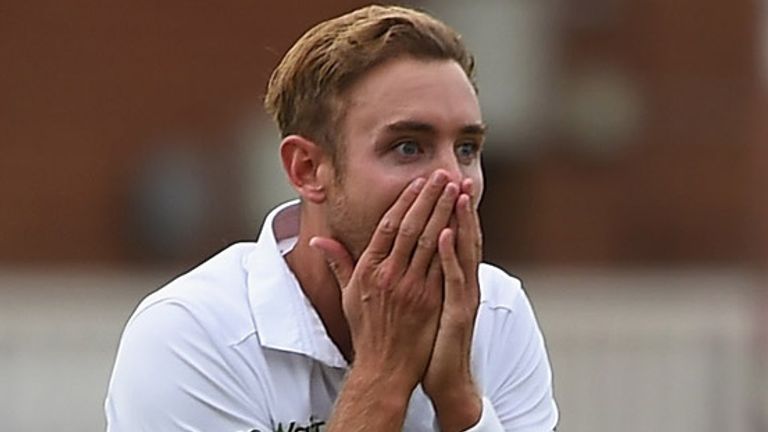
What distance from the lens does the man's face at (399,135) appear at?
13.4 ft

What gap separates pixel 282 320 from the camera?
428 cm

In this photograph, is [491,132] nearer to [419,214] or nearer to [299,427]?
[299,427]

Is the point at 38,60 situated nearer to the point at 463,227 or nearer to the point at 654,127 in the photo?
the point at 654,127

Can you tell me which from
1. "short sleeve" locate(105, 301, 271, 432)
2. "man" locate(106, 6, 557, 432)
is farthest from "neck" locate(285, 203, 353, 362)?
"short sleeve" locate(105, 301, 271, 432)

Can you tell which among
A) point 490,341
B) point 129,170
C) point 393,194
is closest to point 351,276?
point 393,194

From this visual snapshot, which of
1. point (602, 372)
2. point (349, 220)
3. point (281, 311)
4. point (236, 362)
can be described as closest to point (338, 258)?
point (349, 220)

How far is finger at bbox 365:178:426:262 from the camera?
13.2 feet

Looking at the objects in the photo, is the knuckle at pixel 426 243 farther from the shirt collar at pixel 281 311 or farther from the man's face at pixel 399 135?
the shirt collar at pixel 281 311

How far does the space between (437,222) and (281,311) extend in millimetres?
475

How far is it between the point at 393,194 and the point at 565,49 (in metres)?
15.7

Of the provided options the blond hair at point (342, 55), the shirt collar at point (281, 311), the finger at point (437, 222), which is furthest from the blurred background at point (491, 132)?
the finger at point (437, 222)

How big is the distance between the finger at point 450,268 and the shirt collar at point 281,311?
35 cm

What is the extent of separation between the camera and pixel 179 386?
422cm

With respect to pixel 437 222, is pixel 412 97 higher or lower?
higher
